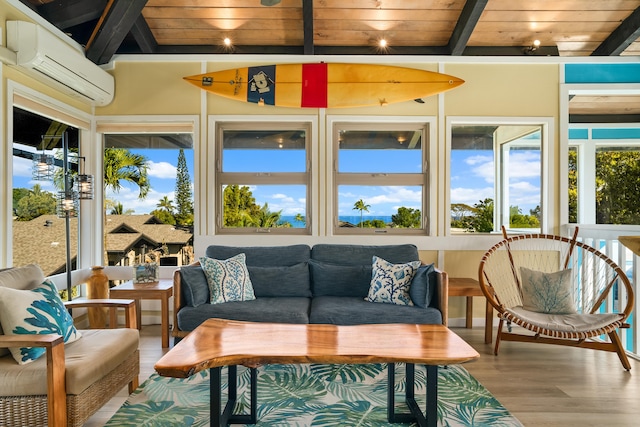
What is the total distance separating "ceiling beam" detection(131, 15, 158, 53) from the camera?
12.6ft

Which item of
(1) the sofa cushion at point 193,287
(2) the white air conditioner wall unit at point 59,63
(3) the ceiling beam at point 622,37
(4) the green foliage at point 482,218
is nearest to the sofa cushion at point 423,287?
(4) the green foliage at point 482,218

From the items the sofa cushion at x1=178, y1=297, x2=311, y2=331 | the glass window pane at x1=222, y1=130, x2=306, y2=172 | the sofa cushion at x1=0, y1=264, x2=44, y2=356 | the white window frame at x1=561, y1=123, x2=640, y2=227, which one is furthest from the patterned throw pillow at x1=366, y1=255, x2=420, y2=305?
the white window frame at x1=561, y1=123, x2=640, y2=227

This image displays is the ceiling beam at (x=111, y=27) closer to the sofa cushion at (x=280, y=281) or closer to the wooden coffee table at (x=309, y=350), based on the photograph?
the sofa cushion at (x=280, y=281)

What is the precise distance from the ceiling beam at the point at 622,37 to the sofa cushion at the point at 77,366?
4.83m

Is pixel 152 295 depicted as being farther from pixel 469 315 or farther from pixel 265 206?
Answer: pixel 469 315

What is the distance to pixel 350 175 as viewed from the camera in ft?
14.1

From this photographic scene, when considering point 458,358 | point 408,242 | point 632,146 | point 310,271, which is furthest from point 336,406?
point 632,146

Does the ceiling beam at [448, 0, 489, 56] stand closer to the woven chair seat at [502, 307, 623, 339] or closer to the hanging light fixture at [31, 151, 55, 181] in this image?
the woven chair seat at [502, 307, 623, 339]

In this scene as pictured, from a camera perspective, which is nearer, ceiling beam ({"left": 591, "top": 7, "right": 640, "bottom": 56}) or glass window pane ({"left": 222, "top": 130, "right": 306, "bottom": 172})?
ceiling beam ({"left": 591, "top": 7, "right": 640, "bottom": 56})

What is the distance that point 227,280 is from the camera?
11.1 ft

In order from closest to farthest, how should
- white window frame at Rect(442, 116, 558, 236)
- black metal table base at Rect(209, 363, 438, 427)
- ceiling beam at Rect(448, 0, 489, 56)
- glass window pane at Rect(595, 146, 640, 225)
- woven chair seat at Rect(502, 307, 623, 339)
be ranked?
black metal table base at Rect(209, 363, 438, 427) → woven chair seat at Rect(502, 307, 623, 339) → ceiling beam at Rect(448, 0, 489, 56) → white window frame at Rect(442, 116, 558, 236) → glass window pane at Rect(595, 146, 640, 225)

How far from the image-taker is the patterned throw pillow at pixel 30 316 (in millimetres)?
1983

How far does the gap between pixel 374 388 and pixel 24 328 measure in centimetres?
198

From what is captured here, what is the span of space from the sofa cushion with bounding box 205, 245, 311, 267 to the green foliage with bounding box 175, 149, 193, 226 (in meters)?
0.74
